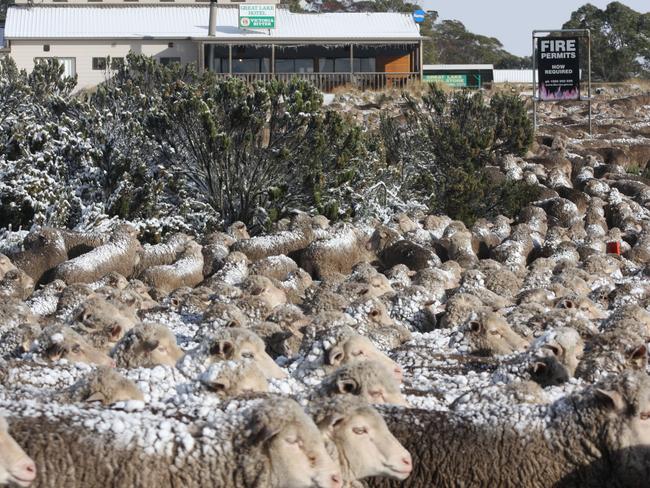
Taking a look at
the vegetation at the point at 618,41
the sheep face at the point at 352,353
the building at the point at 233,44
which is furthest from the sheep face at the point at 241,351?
the vegetation at the point at 618,41

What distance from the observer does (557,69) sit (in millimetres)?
38781

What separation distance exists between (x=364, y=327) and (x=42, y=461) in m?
6.13

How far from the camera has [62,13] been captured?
51656 mm

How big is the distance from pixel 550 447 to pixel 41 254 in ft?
44.0

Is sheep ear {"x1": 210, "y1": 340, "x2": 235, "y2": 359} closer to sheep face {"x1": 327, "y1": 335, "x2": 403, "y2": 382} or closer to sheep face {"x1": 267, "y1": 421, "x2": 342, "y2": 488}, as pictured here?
sheep face {"x1": 327, "y1": 335, "x2": 403, "y2": 382}

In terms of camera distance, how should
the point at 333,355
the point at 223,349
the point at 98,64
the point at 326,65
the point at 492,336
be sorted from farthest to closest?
the point at 326,65 < the point at 98,64 < the point at 492,336 < the point at 333,355 < the point at 223,349

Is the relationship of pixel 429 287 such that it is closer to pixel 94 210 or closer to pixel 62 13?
pixel 94 210

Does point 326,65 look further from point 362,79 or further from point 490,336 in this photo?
point 490,336

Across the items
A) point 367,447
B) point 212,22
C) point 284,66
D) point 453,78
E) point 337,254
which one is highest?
point 212,22

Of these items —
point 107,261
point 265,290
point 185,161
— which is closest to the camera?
point 265,290

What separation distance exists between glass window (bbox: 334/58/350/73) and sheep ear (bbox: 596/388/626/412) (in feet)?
140

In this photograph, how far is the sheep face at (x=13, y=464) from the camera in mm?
5988

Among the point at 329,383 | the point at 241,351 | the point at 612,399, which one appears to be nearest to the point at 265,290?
the point at 241,351

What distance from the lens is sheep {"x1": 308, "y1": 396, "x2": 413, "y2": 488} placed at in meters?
6.89
